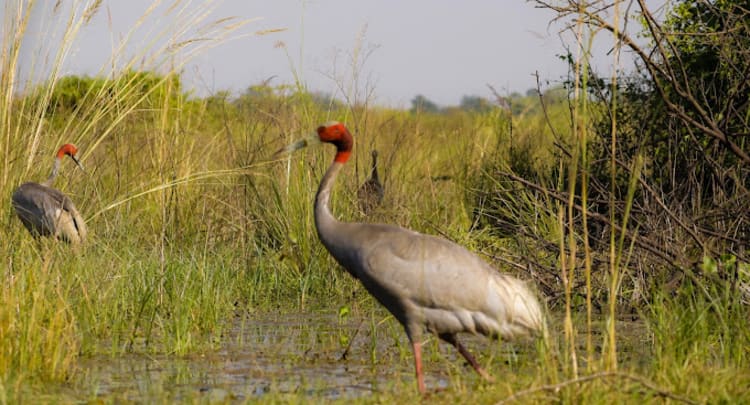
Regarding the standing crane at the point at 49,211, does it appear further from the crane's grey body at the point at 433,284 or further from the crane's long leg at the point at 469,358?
the crane's long leg at the point at 469,358

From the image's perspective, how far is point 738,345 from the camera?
4.71 metres

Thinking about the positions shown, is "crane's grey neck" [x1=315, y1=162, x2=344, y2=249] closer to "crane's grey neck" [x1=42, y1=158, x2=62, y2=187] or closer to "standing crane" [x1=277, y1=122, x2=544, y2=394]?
"standing crane" [x1=277, y1=122, x2=544, y2=394]

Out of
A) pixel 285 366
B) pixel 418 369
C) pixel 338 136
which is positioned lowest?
pixel 285 366

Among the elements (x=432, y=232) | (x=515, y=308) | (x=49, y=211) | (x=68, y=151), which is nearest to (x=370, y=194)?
(x=432, y=232)

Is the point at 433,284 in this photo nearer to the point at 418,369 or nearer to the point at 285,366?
the point at 418,369

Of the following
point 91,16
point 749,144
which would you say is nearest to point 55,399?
point 91,16

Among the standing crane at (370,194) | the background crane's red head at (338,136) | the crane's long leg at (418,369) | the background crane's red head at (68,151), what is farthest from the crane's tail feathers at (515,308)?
the background crane's red head at (68,151)

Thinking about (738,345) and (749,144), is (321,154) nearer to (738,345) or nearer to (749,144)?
(749,144)

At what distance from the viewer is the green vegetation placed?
4.46m

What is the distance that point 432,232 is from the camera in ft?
27.0

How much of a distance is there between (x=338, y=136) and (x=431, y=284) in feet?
3.11

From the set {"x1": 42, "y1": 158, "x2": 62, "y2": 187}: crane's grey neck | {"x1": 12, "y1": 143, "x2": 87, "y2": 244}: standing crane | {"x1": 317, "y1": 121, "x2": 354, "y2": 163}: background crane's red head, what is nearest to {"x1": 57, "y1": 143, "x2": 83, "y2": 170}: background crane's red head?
{"x1": 12, "y1": 143, "x2": 87, "y2": 244}: standing crane

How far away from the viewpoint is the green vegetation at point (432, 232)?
4.46m

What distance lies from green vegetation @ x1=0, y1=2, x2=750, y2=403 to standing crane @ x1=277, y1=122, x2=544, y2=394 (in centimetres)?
21
